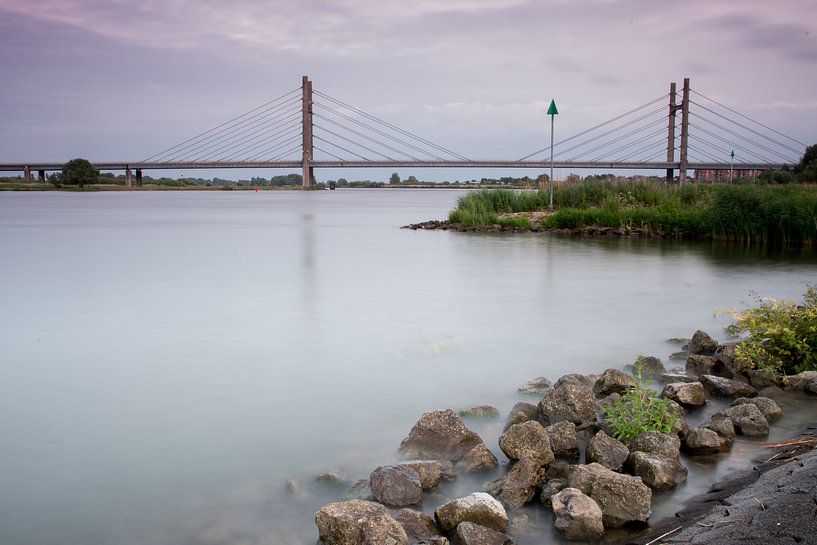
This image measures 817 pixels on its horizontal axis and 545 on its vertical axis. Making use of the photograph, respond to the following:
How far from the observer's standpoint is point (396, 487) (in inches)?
127

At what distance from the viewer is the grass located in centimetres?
1470

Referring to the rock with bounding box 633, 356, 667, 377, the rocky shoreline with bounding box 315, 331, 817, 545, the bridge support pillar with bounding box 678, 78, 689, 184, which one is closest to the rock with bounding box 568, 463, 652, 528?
the rocky shoreline with bounding box 315, 331, 817, 545

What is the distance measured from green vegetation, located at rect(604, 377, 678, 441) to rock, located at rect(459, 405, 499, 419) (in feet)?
2.36

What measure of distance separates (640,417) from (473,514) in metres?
1.37

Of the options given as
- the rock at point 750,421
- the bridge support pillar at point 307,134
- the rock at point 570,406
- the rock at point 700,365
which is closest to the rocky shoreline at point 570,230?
the rock at point 700,365

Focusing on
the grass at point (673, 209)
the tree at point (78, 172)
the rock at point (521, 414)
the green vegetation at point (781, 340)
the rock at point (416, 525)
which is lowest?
the rock at point (416, 525)

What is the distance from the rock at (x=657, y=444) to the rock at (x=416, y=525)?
1276 millimetres

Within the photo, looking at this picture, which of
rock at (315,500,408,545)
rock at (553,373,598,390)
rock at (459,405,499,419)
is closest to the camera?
rock at (315,500,408,545)

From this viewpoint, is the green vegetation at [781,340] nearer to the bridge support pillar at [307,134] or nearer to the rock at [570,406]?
the rock at [570,406]

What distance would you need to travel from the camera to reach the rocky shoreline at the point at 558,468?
285 centimetres

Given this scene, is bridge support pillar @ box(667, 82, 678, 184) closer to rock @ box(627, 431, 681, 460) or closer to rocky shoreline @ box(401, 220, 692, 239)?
rocky shoreline @ box(401, 220, 692, 239)

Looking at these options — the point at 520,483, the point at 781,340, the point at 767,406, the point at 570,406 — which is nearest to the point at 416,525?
the point at 520,483

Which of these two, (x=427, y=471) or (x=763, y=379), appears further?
(x=763, y=379)

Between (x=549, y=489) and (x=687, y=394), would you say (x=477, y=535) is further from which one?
(x=687, y=394)
